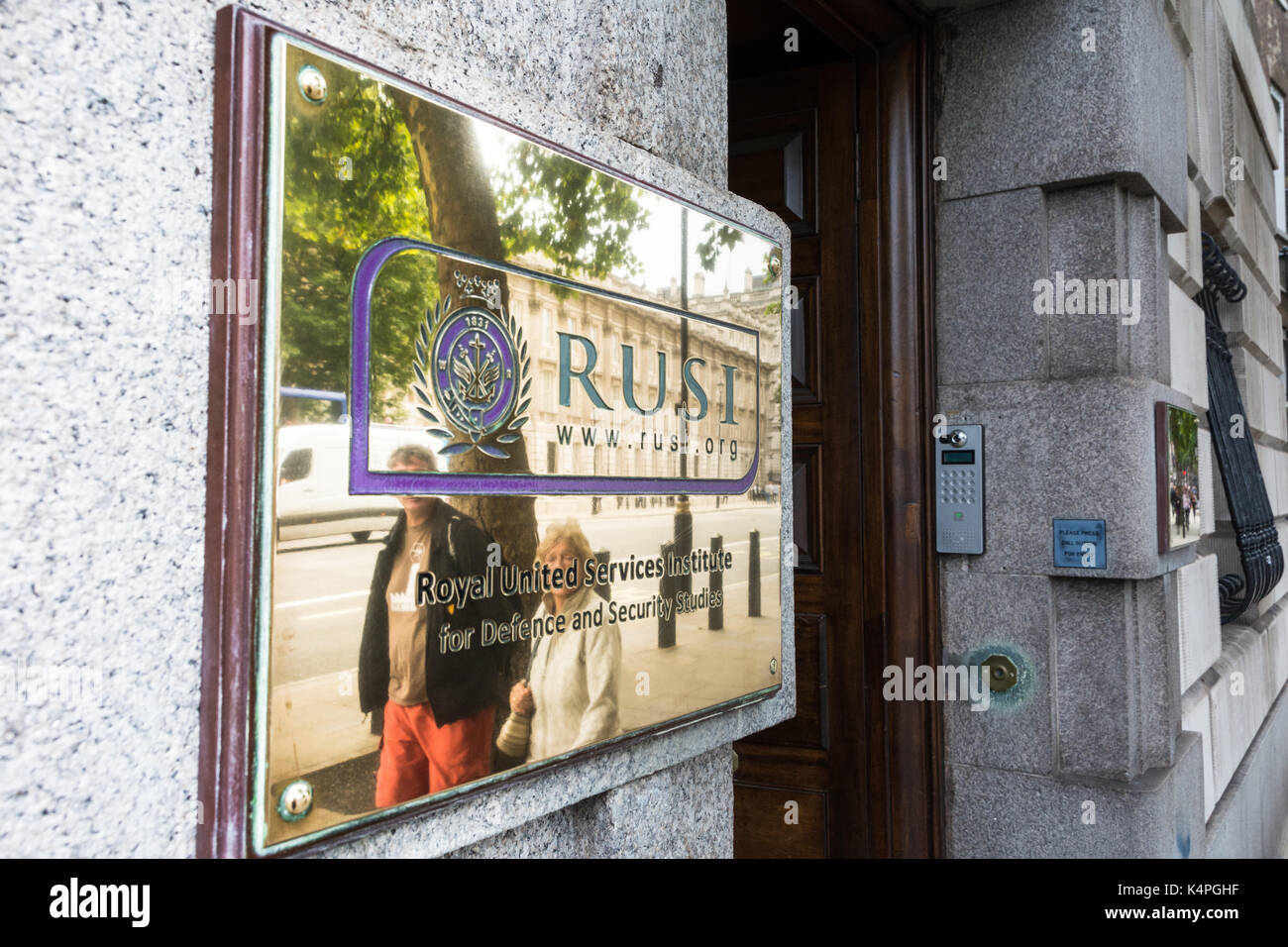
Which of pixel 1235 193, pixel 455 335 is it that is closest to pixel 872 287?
pixel 455 335

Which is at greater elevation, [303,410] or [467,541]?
[303,410]

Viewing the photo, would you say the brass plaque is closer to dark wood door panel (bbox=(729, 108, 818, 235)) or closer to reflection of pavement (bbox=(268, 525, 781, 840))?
reflection of pavement (bbox=(268, 525, 781, 840))

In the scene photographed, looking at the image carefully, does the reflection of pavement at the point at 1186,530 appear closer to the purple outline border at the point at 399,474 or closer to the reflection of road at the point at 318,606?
the purple outline border at the point at 399,474

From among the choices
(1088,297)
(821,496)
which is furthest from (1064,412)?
(821,496)

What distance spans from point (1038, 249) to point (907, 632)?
5.01 ft

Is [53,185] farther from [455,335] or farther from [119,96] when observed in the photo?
[455,335]

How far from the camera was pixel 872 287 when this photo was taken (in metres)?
3.61

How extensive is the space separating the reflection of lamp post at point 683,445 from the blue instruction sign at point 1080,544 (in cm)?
211

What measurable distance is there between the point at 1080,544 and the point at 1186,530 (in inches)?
29.0

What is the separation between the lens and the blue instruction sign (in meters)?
3.19

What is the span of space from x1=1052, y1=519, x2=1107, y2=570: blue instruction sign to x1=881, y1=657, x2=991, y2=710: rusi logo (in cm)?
54

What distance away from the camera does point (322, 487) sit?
41.6 inches

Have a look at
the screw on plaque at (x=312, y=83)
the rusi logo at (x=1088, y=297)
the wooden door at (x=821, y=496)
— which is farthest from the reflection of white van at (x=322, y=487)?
the rusi logo at (x=1088, y=297)

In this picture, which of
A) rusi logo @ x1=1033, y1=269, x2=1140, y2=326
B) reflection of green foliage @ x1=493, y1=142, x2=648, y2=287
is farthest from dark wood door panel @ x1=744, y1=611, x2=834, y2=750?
reflection of green foliage @ x1=493, y1=142, x2=648, y2=287
